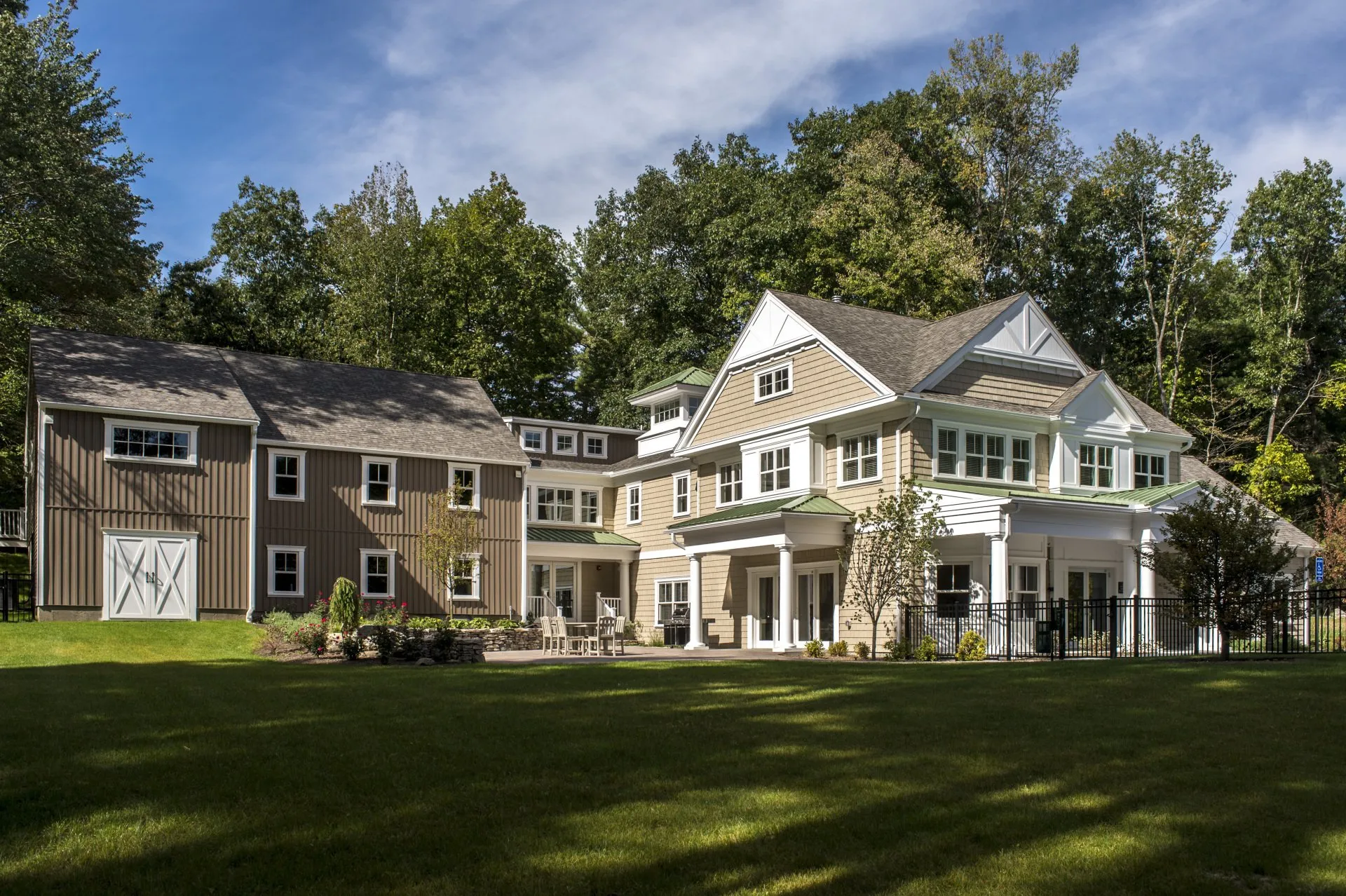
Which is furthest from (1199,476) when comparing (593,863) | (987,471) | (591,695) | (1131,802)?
(593,863)

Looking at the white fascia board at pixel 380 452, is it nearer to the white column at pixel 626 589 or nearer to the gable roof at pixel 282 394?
the gable roof at pixel 282 394

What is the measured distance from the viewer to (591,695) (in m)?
13.1

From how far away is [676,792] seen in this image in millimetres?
7777

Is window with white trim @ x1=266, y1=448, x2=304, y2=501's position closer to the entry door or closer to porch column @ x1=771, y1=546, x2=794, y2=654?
the entry door

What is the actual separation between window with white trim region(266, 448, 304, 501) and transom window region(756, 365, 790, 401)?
1288cm

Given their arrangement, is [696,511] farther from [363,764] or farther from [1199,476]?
[363,764]

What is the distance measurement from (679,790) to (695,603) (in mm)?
25275

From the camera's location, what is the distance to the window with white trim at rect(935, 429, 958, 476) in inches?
1123

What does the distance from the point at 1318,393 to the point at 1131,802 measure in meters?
44.4

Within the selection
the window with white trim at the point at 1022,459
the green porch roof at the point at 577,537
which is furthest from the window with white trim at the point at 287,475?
the window with white trim at the point at 1022,459

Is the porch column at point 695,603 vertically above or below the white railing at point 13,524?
below

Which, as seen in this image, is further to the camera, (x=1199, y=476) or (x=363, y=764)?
(x=1199, y=476)

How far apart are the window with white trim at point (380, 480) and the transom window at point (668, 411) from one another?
33.7ft

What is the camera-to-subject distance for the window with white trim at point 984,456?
2875cm
